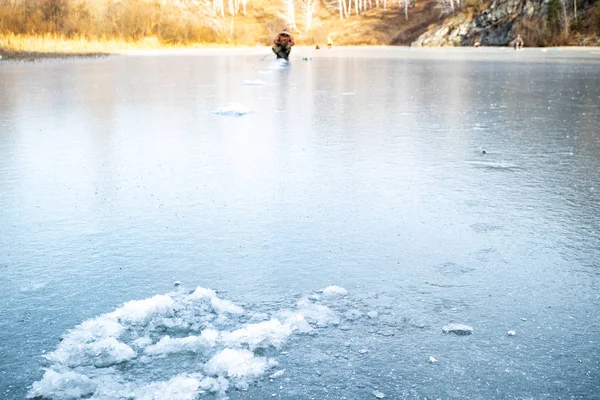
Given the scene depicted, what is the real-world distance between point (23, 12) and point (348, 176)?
120ft

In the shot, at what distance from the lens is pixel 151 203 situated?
4.57m

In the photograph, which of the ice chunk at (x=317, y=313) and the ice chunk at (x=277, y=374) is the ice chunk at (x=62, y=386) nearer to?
the ice chunk at (x=277, y=374)

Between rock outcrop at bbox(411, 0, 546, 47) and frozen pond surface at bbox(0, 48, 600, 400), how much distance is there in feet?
195

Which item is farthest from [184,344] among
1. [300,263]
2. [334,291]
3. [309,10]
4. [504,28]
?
[309,10]

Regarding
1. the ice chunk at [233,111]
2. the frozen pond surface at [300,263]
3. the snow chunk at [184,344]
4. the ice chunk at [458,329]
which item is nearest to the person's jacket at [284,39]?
the ice chunk at [233,111]

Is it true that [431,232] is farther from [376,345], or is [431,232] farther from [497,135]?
[497,135]

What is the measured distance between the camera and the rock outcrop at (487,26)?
61781 millimetres

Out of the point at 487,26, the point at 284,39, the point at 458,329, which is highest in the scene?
the point at 487,26

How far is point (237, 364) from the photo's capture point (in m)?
2.36

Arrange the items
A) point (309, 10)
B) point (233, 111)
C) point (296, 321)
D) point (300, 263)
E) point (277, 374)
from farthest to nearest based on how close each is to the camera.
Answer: point (309, 10), point (233, 111), point (300, 263), point (296, 321), point (277, 374)

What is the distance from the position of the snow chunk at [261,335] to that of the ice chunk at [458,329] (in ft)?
2.12

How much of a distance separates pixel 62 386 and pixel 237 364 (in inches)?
24.0

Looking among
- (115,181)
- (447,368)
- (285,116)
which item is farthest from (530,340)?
(285,116)

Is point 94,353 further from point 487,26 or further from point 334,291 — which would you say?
point 487,26
